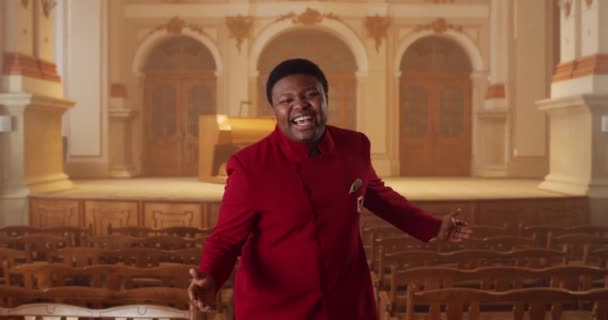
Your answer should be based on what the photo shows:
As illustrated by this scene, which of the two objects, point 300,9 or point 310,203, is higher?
point 300,9

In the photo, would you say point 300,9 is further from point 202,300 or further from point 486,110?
point 202,300

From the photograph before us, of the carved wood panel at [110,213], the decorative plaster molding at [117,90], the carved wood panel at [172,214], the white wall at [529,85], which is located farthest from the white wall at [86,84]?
the white wall at [529,85]

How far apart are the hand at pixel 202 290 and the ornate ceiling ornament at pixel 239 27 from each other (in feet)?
39.9

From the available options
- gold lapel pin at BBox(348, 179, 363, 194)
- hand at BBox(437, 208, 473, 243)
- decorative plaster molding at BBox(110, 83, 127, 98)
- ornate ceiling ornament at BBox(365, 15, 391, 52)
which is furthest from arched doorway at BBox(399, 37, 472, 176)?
gold lapel pin at BBox(348, 179, 363, 194)

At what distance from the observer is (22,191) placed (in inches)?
342

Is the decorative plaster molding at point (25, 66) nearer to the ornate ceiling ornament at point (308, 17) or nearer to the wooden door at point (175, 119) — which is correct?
the wooden door at point (175, 119)

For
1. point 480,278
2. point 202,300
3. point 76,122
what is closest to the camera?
point 202,300

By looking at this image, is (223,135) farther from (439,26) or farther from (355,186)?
(355,186)

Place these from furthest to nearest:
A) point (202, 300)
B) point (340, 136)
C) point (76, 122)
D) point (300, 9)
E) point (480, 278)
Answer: point (300, 9), point (76, 122), point (480, 278), point (340, 136), point (202, 300)

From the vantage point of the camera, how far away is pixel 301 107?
216 centimetres

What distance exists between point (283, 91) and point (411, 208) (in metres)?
0.64

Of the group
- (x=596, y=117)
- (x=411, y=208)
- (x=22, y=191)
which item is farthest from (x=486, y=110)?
(x=411, y=208)

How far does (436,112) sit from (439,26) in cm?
179

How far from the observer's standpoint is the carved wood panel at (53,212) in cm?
870
